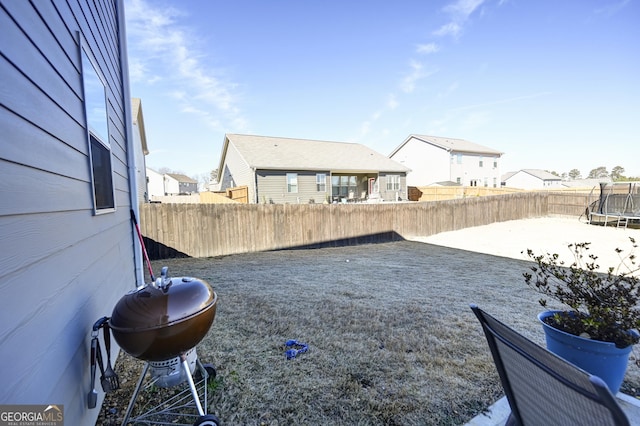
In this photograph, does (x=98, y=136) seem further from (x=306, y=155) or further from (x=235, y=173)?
(x=235, y=173)

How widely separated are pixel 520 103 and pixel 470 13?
12.2 metres

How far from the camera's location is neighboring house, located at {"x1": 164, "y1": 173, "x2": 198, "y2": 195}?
4084 centimetres

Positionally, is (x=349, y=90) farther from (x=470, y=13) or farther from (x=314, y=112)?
(x=470, y=13)

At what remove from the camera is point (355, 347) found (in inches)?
112

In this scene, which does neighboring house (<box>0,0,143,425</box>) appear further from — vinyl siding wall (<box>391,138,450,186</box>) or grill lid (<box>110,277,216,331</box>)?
vinyl siding wall (<box>391,138,450,186</box>)

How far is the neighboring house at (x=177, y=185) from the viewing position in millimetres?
40844

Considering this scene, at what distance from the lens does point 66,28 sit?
181 cm

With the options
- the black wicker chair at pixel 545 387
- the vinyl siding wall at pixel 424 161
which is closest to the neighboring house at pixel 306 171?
the vinyl siding wall at pixel 424 161

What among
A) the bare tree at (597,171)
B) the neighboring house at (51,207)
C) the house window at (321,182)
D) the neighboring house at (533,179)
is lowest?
the neighboring house at (51,207)

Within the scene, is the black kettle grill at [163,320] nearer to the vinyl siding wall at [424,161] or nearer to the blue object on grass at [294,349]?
the blue object on grass at [294,349]

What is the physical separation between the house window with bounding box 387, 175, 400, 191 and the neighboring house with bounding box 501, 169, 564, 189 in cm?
3045

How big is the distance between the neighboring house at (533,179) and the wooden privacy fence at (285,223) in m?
38.2

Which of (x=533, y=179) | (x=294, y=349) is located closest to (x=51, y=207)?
(x=294, y=349)

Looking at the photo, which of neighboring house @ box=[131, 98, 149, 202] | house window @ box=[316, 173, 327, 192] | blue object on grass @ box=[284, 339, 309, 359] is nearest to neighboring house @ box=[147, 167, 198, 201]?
neighboring house @ box=[131, 98, 149, 202]
